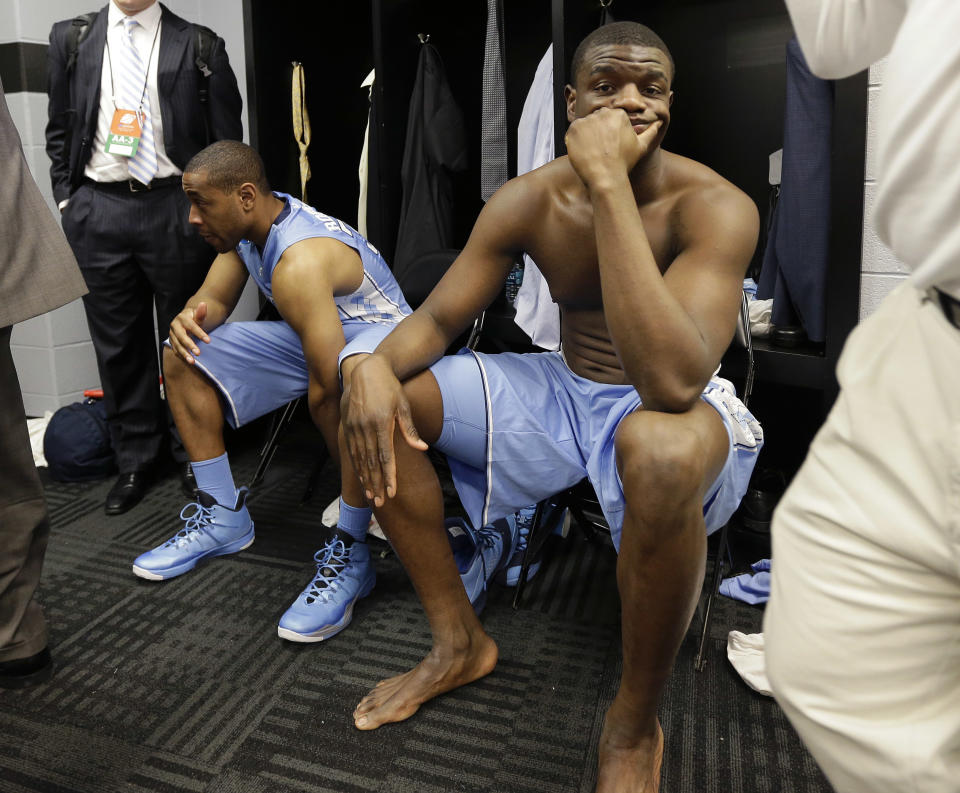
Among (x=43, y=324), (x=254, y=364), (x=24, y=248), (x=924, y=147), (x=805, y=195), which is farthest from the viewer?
(x=43, y=324)

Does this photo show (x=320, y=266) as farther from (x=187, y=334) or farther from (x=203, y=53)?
(x=203, y=53)

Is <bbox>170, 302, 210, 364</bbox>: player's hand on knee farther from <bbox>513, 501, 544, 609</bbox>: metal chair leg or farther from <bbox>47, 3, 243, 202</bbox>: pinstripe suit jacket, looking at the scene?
<bbox>513, 501, 544, 609</bbox>: metal chair leg

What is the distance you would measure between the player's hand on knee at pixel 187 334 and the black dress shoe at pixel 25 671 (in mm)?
766

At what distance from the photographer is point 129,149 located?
2359mm

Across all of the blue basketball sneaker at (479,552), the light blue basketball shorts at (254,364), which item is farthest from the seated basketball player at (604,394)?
the light blue basketball shorts at (254,364)

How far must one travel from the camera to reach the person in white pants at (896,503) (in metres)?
0.56

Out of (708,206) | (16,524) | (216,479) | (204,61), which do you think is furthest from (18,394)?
(204,61)

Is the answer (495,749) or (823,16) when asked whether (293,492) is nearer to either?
(495,749)

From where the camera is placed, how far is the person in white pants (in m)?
0.56

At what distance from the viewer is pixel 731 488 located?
1318 mm

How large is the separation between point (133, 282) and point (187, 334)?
644 millimetres

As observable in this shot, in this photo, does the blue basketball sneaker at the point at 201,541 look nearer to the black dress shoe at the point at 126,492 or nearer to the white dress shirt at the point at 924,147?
the black dress shoe at the point at 126,492

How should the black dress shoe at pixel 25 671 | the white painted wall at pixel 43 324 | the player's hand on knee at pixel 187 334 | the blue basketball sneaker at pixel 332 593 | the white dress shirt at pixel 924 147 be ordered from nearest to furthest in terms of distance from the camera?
the white dress shirt at pixel 924 147 → the black dress shoe at pixel 25 671 → the blue basketball sneaker at pixel 332 593 → the player's hand on knee at pixel 187 334 → the white painted wall at pixel 43 324

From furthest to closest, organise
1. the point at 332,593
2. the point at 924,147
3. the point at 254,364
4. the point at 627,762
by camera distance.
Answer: the point at 254,364 → the point at 332,593 → the point at 627,762 → the point at 924,147
